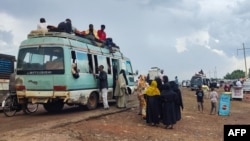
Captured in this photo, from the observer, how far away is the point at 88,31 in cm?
1700

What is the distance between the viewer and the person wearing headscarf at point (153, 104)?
44.2 feet

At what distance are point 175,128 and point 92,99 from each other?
12.8 ft

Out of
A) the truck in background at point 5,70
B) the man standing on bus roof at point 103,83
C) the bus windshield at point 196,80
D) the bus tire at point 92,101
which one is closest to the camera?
the man standing on bus roof at point 103,83

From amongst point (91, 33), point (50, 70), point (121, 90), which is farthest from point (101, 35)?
point (50, 70)

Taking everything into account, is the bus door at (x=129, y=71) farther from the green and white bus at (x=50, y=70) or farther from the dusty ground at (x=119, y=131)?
the green and white bus at (x=50, y=70)

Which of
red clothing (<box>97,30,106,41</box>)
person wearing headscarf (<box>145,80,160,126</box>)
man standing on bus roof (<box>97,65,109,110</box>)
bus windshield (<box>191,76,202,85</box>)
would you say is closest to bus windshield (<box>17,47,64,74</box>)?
man standing on bus roof (<box>97,65,109,110</box>)

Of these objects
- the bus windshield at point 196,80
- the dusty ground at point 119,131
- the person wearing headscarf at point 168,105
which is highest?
the bus windshield at point 196,80

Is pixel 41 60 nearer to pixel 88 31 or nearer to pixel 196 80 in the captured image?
pixel 88 31

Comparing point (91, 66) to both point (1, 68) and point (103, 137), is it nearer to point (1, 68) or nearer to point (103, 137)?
point (1, 68)

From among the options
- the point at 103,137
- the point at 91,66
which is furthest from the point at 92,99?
the point at 103,137

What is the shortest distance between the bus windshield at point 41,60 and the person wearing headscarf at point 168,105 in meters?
3.68

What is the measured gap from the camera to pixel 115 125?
41.0ft

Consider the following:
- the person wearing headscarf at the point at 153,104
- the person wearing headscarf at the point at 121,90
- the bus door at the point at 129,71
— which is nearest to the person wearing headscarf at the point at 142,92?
the person wearing headscarf at the point at 153,104

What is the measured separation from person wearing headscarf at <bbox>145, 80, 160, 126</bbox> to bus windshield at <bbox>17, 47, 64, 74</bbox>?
10.5ft
